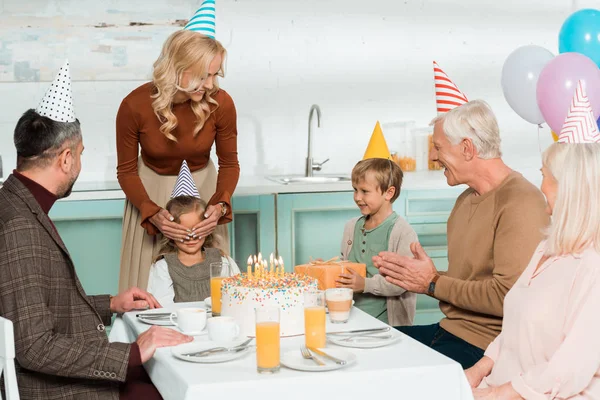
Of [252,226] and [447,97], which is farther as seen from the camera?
[252,226]

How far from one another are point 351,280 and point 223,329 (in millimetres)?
655

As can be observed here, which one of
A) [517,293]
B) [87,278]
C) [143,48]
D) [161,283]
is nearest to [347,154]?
[143,48]

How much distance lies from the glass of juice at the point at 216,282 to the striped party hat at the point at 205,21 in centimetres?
118

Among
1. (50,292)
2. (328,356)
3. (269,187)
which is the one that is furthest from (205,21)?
(328,356)

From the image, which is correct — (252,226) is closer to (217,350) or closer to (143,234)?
(143,234)

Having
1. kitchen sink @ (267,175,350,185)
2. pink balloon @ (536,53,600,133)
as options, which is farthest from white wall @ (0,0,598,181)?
pink balloon @ (536,53,600,133)

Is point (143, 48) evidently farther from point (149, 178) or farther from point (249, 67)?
point (149, 178)

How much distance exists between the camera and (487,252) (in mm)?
2209

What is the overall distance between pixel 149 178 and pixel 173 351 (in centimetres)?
149

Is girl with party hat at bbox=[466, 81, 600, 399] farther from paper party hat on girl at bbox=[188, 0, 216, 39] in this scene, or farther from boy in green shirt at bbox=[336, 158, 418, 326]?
paper party hat on girl at bbox=[188, 0, 216, 39]

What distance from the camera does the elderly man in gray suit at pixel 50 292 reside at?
1.66m

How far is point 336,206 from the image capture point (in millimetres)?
3992

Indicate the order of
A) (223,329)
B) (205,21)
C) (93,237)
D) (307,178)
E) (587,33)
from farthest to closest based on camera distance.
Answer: (307,178) → (93,237) → (587,33) → (205,21) → (223,329)

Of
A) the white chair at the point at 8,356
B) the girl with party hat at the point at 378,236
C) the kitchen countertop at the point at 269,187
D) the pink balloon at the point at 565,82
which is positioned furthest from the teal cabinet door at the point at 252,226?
the white chair at the point at 8,356
